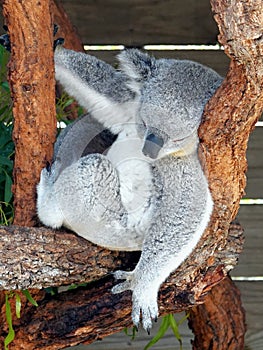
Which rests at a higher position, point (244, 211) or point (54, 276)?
point (244, 211)

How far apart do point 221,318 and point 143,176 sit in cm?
97

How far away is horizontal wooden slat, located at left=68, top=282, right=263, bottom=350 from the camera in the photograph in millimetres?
3893

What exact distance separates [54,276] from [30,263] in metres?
0.11

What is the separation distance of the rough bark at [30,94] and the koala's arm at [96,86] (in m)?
0.21

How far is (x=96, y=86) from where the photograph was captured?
2.82 meters

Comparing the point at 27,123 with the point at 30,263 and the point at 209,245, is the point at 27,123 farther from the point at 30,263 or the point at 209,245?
the point at 209,245

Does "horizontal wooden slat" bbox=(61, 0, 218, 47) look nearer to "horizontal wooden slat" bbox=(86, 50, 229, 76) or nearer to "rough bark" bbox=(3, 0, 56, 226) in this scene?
"horizontal wooden slat" bbox=(86, 50, 229, 76)

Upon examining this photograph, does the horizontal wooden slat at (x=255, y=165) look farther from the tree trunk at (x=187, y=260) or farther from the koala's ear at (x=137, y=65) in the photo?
the koala's ear at (x=137, y=65)

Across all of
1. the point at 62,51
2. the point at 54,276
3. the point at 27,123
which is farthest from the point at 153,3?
the point at 54,276

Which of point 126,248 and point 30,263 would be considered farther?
point 126,248

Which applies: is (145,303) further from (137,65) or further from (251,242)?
(251,242)

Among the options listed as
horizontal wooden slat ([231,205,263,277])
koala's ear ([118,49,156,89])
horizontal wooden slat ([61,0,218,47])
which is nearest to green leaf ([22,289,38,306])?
koala's ear ([118,49,156,89])

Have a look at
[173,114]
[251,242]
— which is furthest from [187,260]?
[251,242]

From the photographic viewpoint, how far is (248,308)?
3.93 metres
